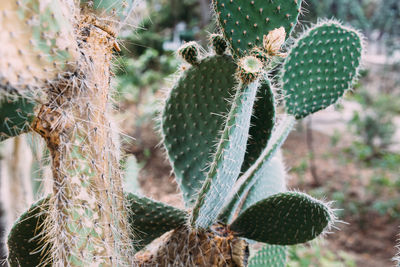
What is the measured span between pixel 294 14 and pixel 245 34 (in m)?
0.10

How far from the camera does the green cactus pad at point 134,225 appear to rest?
77 centimetres

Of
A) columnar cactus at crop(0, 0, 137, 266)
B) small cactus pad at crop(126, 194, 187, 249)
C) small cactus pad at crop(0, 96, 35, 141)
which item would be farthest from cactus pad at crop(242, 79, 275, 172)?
small cactus pad at crop(0, 96, 35, 141)

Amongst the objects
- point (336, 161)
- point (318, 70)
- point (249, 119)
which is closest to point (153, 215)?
point (249, 119)

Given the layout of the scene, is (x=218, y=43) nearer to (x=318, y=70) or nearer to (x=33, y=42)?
(x=318, y=70)

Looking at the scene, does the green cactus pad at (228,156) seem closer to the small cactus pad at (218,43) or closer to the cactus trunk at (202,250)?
the cactus trunk at (202,250)

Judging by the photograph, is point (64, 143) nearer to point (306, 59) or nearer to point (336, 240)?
point (306, 59)

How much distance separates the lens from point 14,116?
21.3 inches

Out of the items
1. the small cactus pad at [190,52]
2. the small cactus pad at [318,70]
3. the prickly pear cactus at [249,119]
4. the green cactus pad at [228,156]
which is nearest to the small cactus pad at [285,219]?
the prickly pear cactus at [249,119]

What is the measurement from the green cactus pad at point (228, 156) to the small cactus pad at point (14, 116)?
328 mm

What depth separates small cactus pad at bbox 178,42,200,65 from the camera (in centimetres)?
80

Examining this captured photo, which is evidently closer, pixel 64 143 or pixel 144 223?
pixel 64 143

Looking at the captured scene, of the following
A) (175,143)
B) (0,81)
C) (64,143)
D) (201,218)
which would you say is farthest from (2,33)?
(175,143)

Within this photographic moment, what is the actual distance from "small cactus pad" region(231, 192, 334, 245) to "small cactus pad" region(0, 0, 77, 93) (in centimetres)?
53

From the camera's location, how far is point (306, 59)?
3.14 ft
